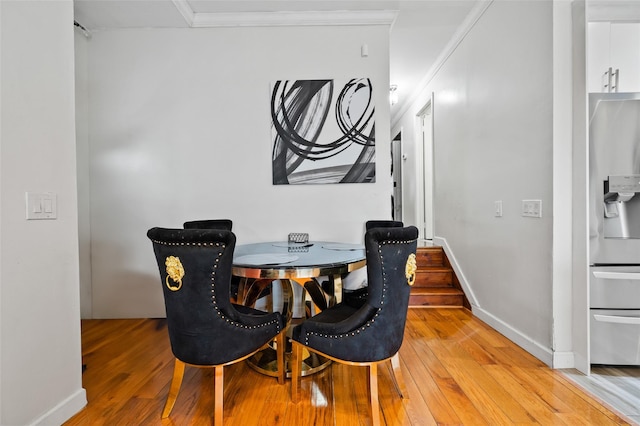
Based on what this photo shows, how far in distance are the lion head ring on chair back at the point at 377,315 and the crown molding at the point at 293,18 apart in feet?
7.56

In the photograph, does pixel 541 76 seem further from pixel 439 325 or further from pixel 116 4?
pixel 116 4

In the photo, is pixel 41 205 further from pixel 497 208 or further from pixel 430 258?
pixel 430 258

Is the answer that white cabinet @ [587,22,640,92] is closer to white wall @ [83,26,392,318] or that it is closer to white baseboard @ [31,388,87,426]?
white wall @ [83,26,392,318]

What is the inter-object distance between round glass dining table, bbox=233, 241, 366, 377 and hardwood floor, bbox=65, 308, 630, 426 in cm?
12

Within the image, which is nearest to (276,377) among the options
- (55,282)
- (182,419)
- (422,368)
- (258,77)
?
(182,419)

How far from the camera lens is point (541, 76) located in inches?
75.8

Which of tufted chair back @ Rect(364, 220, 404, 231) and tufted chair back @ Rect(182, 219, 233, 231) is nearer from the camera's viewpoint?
tufted chair back @ Rect(182, 219, 233, 231)

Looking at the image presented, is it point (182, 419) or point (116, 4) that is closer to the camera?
point (182, 419)

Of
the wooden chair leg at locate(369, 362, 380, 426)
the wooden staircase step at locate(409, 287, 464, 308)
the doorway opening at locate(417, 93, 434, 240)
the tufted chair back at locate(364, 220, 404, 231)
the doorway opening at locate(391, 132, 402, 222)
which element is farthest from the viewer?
the doorway opening at locate(391, 132, 402, 222)

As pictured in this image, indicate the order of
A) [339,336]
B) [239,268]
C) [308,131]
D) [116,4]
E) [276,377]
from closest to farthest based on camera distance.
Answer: [339,336] → [239,268] → [276,377] → [116,4] → [308,131]

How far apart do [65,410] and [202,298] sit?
0.98 m

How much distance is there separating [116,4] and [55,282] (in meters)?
2.39

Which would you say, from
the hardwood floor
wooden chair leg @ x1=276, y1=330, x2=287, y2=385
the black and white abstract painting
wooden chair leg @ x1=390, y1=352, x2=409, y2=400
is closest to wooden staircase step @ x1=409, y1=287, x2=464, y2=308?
the hardwood floor

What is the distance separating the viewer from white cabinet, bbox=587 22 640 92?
5.67ft
